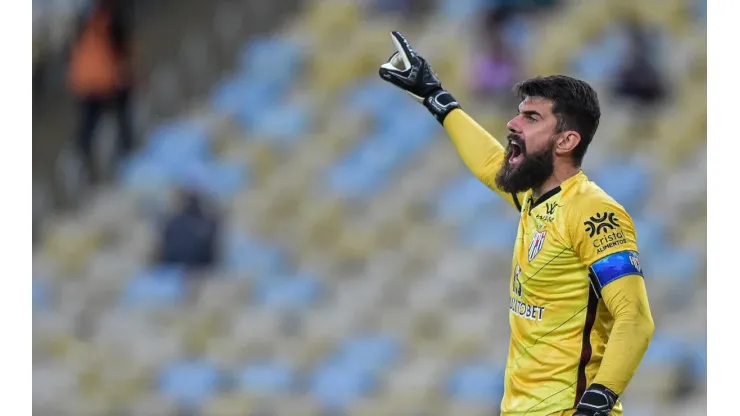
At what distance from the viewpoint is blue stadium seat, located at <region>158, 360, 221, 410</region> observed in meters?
9.66

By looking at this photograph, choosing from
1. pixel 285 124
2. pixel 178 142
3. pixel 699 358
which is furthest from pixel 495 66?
pixel 178 142

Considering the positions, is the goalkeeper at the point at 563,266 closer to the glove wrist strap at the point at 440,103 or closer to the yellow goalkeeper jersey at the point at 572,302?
the yellow goalkeeper jersey at the point at 572,302

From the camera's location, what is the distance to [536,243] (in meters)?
4.16

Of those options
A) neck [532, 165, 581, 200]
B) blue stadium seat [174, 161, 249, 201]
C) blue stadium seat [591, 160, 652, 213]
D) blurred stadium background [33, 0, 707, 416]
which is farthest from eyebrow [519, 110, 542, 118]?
blue stadium seat [174, 161, 249, 201]

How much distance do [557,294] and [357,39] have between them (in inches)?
326

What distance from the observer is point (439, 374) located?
9156 millimetres

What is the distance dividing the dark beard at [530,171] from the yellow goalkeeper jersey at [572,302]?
6cm

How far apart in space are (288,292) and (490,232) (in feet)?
5.59

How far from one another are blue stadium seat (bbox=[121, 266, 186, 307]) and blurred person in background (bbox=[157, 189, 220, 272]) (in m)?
0.12

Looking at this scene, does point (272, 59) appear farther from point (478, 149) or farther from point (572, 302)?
point (572, 302)

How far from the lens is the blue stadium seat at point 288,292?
408 inches
